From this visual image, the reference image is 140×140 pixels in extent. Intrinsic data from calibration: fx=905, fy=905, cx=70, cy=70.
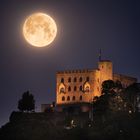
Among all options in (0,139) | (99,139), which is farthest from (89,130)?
(0,139)

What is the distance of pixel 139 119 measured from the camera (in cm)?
18900

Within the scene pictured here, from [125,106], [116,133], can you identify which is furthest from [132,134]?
[125,106]

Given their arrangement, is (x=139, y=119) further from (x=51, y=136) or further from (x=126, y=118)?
(x=51, y=136)

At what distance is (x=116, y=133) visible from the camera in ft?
602

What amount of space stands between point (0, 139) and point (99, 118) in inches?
877

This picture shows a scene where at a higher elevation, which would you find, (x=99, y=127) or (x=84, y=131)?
(x=99, y=127)

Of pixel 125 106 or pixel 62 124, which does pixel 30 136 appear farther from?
pixel 125 106

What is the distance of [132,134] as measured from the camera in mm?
182375

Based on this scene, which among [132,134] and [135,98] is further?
[135,98]

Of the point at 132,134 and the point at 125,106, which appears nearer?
the point at 132,134

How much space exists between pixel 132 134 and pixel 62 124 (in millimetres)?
22585

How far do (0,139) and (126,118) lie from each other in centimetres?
2902

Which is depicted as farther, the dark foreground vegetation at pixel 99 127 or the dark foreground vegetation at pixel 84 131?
the dark foreground vegetation at pixel 99 127

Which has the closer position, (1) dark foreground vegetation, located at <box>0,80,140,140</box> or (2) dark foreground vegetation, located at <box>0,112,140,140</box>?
(2) dark foreground vegetation, located at <box>0,112,140,140</box>
